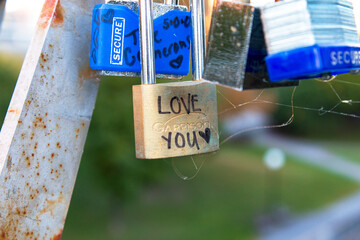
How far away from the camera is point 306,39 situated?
553mm

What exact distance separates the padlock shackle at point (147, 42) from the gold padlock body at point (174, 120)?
0.03 m

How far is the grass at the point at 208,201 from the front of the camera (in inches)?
357

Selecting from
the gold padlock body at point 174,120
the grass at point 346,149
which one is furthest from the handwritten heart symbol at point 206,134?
the grass at point 346,149

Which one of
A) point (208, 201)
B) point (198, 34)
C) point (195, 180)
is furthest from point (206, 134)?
point (208, 201)

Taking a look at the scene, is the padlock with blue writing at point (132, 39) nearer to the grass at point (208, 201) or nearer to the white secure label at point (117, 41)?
the white secure label at point (117, 41)

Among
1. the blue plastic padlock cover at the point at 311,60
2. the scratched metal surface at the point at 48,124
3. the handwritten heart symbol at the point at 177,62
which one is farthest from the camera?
the handwritten heart symbol at the point at 177,62

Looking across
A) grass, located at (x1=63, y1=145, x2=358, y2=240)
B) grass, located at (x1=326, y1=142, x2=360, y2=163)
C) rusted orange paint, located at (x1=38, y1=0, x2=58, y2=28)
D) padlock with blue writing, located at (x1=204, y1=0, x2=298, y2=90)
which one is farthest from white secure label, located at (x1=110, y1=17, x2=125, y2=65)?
grass, located at (x1=326, y1=142, x2=360, y2=163)

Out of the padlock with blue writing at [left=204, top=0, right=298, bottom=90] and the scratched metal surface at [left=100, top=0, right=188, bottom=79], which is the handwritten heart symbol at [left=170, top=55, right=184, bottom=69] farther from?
the padlock with blue writing at [left=204, top=0, right=298, bottom=90]

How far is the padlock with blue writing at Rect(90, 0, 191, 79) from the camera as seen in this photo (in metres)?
0.76

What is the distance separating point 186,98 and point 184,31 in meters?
0.15

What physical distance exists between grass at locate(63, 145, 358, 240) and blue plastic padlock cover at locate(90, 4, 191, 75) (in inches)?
237

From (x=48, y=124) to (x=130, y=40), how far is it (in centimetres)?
21

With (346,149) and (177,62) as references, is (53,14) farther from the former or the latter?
(346,149)

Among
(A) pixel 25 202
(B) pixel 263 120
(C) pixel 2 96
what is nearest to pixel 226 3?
(A) pixel 25 202
